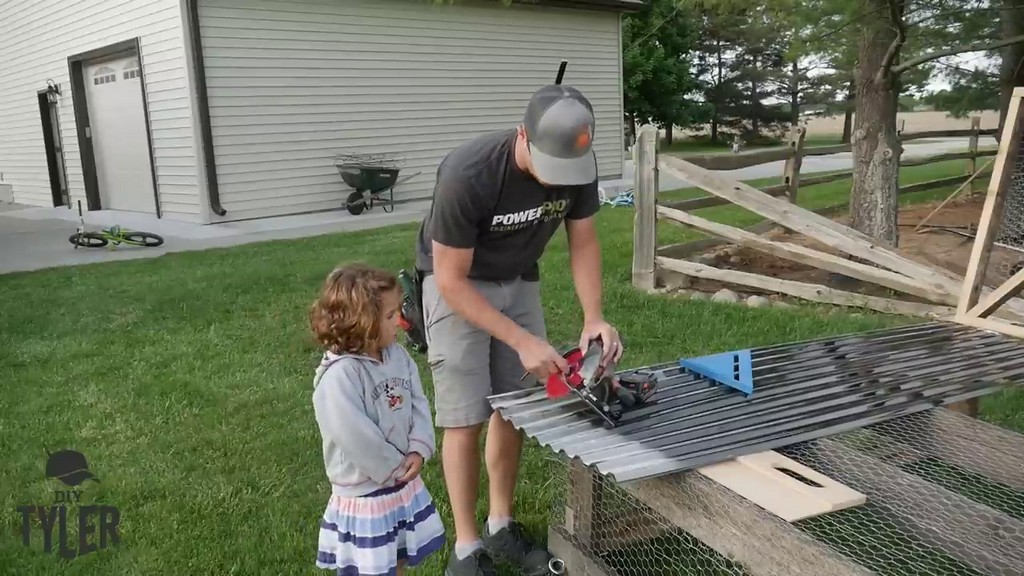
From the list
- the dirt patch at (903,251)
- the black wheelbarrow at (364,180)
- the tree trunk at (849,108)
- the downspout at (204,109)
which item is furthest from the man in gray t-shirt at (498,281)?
the tree trunk at (849,108)

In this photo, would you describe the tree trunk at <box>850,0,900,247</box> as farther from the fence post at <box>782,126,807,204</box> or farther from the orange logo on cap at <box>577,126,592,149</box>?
the orange logo on cap at <box>577,126,592,149</box>

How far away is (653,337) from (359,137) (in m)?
8.28

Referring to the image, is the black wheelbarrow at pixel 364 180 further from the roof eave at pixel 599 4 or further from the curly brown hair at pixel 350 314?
the curly brown hair at pixel 350 314

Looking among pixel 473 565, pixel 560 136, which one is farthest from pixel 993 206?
pixel 473 565

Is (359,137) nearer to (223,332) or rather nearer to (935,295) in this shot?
(223,332)

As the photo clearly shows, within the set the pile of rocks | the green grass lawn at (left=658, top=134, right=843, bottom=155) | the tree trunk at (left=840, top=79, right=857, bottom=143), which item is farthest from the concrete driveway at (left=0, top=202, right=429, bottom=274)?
the tree trunk at (left=840, top=79, right=857, bottom=143)

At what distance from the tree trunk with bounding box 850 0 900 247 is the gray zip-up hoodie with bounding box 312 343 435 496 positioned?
5.67 m

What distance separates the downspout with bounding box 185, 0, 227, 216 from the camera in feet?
33.1

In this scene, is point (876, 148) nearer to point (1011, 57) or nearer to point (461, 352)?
point (1011, 57)

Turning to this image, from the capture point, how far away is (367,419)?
1926 millimetres

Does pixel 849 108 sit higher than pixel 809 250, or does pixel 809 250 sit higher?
pixel 849 108

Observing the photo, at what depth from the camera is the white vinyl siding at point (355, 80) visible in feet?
35.2

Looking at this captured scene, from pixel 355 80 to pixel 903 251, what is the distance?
7.91 m

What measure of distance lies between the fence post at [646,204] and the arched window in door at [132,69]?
8.22m
